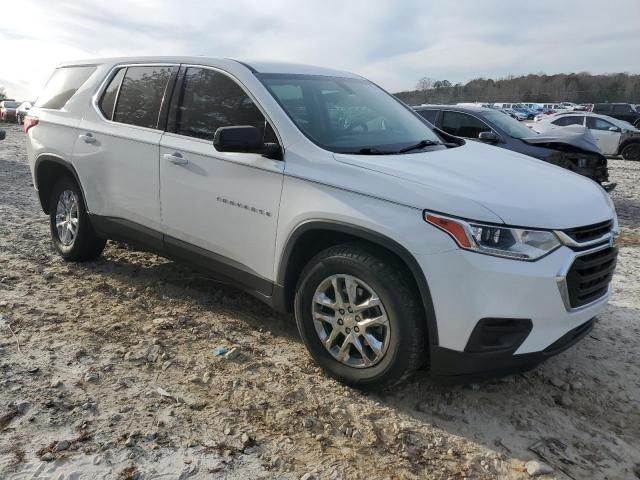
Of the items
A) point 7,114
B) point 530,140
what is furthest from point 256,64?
point 7,114

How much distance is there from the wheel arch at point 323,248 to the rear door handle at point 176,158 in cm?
108

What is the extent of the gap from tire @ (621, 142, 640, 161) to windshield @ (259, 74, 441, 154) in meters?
16.3

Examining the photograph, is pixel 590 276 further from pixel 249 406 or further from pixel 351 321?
pixel 249 406

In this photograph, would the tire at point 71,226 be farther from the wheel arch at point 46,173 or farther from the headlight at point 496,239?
the headlight at point 496,239

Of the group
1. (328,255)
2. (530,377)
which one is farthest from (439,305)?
(530,377)

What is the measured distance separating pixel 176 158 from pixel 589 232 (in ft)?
8.61

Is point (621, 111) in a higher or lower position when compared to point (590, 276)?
lower

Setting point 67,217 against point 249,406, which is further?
point 67,217

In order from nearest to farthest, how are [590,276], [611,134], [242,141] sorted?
[590,276] < [242,141] < [611,134]

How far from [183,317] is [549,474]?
2.62m

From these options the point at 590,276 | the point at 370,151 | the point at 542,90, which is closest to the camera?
the point at 590,276

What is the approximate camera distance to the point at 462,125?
901cm

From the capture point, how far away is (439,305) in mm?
2682

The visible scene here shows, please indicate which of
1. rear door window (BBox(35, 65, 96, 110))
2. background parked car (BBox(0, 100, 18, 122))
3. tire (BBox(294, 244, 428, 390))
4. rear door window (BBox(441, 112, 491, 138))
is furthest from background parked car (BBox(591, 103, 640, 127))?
background parked car (BBox(0, 100, 18, 122))
